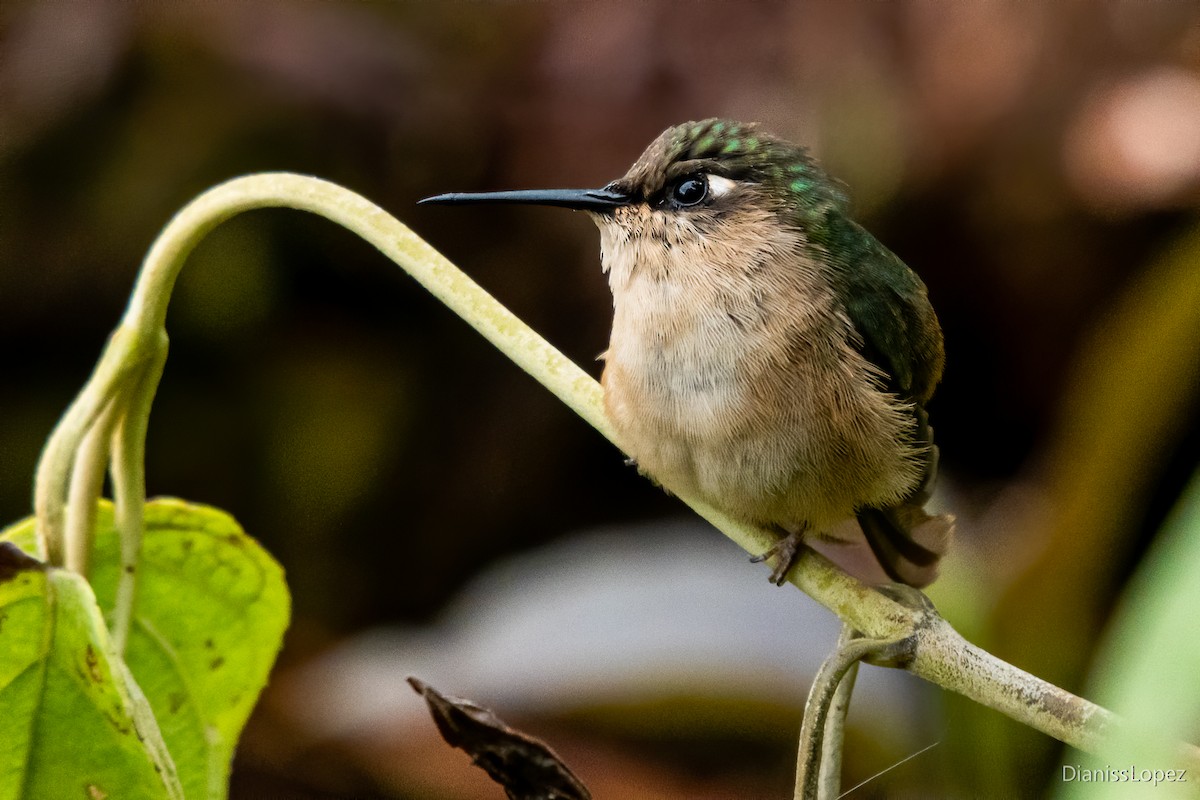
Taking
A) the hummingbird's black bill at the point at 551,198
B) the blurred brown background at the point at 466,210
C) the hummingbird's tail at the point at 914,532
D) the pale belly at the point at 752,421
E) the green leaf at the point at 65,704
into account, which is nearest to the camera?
the green leaf at the point at 65,704

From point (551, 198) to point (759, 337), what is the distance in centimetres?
28

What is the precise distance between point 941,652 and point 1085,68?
271 cm

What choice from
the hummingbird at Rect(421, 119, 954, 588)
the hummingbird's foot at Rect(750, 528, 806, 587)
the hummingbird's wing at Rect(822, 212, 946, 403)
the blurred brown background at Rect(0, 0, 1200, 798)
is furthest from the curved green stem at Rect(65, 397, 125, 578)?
the blurred brown background at Rect(0, 0, 1200, 798)

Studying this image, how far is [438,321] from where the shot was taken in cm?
338

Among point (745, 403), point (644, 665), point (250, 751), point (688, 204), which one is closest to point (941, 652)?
point (745, 403)

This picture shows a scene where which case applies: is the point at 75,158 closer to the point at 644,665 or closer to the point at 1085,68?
the point at 644,665

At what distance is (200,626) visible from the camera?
125 centimetres

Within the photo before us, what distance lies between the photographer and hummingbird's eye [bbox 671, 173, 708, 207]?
1.34 meters

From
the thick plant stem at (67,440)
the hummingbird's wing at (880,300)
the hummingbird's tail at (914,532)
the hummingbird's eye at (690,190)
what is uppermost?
the hummingbird's eye at (690,190)

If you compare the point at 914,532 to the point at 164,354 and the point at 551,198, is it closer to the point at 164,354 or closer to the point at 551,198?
the point at 551,198

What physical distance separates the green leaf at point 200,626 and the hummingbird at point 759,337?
1.35 feet

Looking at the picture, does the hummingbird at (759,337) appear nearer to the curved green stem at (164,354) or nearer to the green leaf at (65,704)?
the curved green stem at (164,354)

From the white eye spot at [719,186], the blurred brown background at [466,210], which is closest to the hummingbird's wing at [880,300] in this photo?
the white eye spot at [719,186]

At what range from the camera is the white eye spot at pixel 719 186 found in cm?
136
